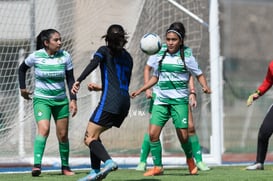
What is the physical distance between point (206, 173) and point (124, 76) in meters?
2.38

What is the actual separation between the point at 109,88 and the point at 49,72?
2021 millimetres

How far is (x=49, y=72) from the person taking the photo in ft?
41.5

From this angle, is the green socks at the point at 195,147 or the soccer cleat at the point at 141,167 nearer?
the green socks at the point at 195,147

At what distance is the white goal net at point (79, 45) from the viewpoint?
14.5m

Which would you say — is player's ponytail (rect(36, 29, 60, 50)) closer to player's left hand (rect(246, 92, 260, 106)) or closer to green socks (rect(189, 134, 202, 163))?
green socks (rect(189, 134, 202, 163))

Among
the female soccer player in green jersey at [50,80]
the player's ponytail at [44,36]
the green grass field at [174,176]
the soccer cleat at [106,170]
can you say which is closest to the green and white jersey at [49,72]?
the female soccer player in green jersey at [50,80]

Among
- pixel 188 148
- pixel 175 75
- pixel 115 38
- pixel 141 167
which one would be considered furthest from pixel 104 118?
pixel 141 167

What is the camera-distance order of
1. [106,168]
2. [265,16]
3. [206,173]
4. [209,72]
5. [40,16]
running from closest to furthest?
[106,168] → [206,173] → [40,16] → [209,72] → [265,16]

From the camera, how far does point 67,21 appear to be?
48.7 ft

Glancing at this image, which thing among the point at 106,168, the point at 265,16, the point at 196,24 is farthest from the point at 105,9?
the point at 265,16

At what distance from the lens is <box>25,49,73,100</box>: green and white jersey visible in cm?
1266

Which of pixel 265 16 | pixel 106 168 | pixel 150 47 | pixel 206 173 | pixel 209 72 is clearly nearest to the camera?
pixel 106 168

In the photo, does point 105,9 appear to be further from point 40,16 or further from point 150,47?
point 150,47

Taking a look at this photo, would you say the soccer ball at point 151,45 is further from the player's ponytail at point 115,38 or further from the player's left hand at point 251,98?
the player's left hand at point 251,98
